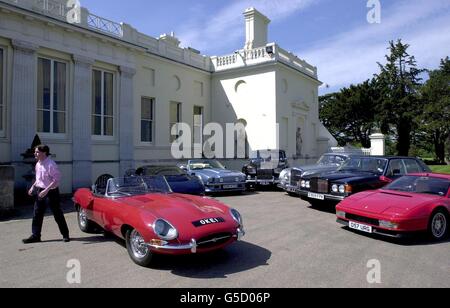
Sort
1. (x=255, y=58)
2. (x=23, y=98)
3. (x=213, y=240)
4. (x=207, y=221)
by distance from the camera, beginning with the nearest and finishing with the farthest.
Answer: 1. (x=213, y=240)
2. (x=207, y=221)
3. (x=23, y=98)
4. (x=255, y=58)

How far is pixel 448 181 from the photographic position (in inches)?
285

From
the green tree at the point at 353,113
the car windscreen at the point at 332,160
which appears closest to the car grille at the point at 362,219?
the car windscreen at the point at 332,160

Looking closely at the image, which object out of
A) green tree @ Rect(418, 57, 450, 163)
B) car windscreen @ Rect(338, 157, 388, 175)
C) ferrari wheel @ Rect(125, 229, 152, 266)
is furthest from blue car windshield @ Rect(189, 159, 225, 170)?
green tree @ Rect(418, 57, 450, 163)

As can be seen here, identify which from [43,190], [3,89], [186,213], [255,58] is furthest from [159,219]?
[255,58]

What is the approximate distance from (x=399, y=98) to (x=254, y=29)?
28.1 meters

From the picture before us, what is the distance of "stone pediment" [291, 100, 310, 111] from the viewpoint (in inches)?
923

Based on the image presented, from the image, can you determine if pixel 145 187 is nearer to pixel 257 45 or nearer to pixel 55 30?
pixel 55 30

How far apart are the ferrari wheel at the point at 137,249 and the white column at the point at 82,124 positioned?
10.0 metres

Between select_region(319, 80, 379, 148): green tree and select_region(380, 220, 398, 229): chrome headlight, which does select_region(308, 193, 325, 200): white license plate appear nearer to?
select_region(380, 220, 398, 229): chrome headlight

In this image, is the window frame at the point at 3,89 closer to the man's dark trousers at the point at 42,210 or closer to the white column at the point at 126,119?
the white column at the point at 126,119

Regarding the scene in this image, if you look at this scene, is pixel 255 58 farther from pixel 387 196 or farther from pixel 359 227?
pixel 359 227

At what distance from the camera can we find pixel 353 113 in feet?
151

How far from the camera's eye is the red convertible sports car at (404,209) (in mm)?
6172

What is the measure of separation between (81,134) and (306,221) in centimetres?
1039
